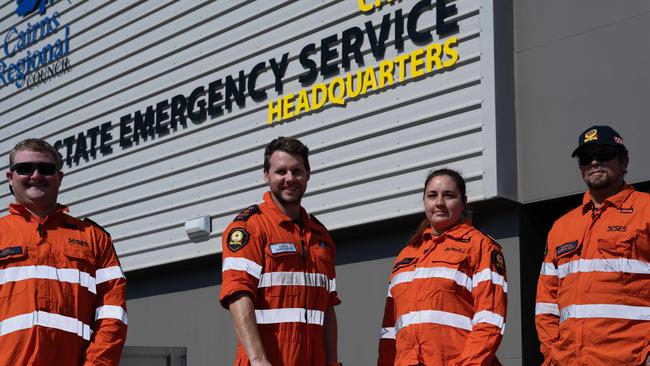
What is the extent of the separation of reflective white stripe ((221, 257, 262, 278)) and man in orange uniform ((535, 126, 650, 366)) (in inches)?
59.6

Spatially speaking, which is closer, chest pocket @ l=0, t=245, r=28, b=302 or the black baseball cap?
chest pocket @ l=0, t=245, r=28, b=302

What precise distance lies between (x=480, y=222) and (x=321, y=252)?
10.2 feet

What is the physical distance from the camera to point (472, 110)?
723 cm

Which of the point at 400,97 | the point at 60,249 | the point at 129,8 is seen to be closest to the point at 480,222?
the point at 400,97

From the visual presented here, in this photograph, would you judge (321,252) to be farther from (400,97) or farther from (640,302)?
(400,97)

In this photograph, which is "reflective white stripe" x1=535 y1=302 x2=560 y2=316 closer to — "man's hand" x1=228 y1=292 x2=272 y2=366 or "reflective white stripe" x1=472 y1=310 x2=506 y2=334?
"reflective white stripe" x1=472 y1=310 x2=506 y2=334

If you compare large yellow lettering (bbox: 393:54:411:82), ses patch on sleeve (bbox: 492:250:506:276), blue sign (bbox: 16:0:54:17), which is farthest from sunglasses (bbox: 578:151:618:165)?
blue sign (bbox: 16:0:54:17)

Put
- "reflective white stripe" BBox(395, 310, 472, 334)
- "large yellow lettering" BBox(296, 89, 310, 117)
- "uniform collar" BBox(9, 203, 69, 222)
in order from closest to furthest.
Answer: "uniform collar" BBox(9, 203, 69, 222) < "reflective white stripe" BBox(395, 310, 472, 334) < "large yellow lettering" BBox(296, 89, 310, 117)

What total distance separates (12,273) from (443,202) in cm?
216

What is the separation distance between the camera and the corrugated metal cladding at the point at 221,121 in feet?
24.4

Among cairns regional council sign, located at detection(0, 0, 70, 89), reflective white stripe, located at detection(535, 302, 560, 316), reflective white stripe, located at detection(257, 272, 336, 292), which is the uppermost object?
cairns regional council sign, located at detection(0, 0, 70, 89)

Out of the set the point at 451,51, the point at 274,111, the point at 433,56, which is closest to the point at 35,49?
the point at 274,111

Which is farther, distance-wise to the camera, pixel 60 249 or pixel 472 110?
pixel 472 110

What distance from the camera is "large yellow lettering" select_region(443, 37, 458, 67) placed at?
7359 mm
